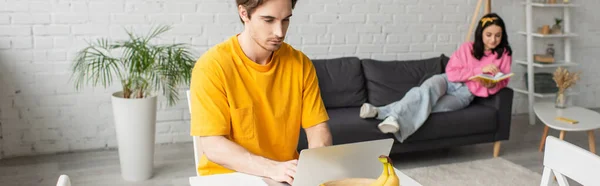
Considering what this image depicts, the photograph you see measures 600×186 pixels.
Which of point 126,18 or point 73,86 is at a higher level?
point 126,18

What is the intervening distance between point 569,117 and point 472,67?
728 millimetres

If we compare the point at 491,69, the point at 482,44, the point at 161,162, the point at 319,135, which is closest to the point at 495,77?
the point at 491,69

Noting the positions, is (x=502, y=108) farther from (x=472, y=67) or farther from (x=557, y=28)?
(x=557, y=28)

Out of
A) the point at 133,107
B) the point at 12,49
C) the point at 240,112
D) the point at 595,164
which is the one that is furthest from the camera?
the point at 12,49

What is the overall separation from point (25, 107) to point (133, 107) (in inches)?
38.8

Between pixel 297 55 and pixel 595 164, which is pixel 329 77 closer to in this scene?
pixel 297 55

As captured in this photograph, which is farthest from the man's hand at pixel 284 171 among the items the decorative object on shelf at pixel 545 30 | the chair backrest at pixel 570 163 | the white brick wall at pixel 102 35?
the decorative object on shelf at pixel 545 30

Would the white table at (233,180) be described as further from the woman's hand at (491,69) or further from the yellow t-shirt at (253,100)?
the woman's hand at (491,69)

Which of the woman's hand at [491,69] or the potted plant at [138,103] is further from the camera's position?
the woman's hand at [491,69]

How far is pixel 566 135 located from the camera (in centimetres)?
499

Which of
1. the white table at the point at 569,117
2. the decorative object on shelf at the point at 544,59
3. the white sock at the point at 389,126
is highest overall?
the decorative object on shelf at the point at 544,59

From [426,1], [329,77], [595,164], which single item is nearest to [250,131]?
[595,164]

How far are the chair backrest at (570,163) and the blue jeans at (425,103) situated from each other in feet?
7.28

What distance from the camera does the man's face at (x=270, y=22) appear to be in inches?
68.2
